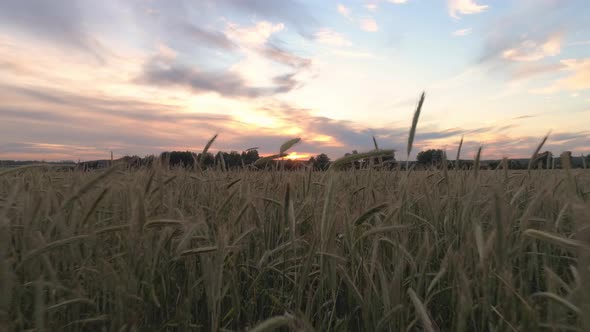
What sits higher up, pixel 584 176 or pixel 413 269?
pixel 584 176

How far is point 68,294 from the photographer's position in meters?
1.18

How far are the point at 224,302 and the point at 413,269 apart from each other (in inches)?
26.8

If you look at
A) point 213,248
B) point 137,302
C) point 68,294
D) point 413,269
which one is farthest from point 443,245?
point 68,294

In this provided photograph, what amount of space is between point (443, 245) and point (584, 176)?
258 cm

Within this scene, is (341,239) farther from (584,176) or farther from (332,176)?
(584,176)

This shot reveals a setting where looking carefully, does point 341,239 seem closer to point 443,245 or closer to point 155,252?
point 443,245

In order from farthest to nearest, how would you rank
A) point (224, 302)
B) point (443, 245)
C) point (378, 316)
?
point (443, 245)
point (224, 302)
point (378, 316)

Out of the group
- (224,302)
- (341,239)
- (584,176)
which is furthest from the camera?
(584,176)

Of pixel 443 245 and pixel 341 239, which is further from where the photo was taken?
pixel 443 245

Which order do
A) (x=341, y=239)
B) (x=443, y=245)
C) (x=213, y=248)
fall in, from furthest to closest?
(x=443, y=245), (x=341, y=239), (x=213, y=248)

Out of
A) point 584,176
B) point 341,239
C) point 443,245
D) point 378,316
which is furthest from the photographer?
point 584,176

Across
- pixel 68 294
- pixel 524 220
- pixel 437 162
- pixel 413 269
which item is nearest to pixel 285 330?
pixel 413 269

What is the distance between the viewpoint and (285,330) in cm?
116

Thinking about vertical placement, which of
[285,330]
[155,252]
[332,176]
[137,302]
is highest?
[332,176]
